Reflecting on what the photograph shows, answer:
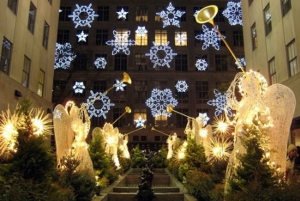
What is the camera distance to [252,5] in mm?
26000

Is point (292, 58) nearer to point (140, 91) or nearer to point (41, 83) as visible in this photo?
point (41, 83)

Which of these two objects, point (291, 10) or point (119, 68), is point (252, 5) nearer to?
point (291, 10)

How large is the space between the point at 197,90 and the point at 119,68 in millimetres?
14144

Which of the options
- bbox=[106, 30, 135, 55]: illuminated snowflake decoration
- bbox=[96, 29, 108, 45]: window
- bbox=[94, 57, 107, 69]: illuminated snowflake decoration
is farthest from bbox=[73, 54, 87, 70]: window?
bbox=[106, 30, 135, 55]: illuminated snowflake decoration

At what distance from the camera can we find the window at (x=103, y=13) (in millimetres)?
54000

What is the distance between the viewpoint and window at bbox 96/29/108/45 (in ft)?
175

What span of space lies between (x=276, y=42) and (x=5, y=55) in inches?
719

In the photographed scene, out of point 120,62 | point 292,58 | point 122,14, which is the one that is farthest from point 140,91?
point 292,58

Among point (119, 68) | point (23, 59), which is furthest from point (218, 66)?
point (23, 59)

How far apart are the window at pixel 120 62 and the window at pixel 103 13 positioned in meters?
7.33

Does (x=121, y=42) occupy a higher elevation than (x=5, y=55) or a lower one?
higher

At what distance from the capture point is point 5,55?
19.0 m

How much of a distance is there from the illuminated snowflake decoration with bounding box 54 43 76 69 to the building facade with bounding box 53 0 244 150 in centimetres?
213

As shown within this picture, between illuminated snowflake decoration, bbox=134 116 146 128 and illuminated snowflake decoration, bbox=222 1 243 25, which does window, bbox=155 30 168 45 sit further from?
illuminated snowflake decoration, bbox=134 116 146 128
